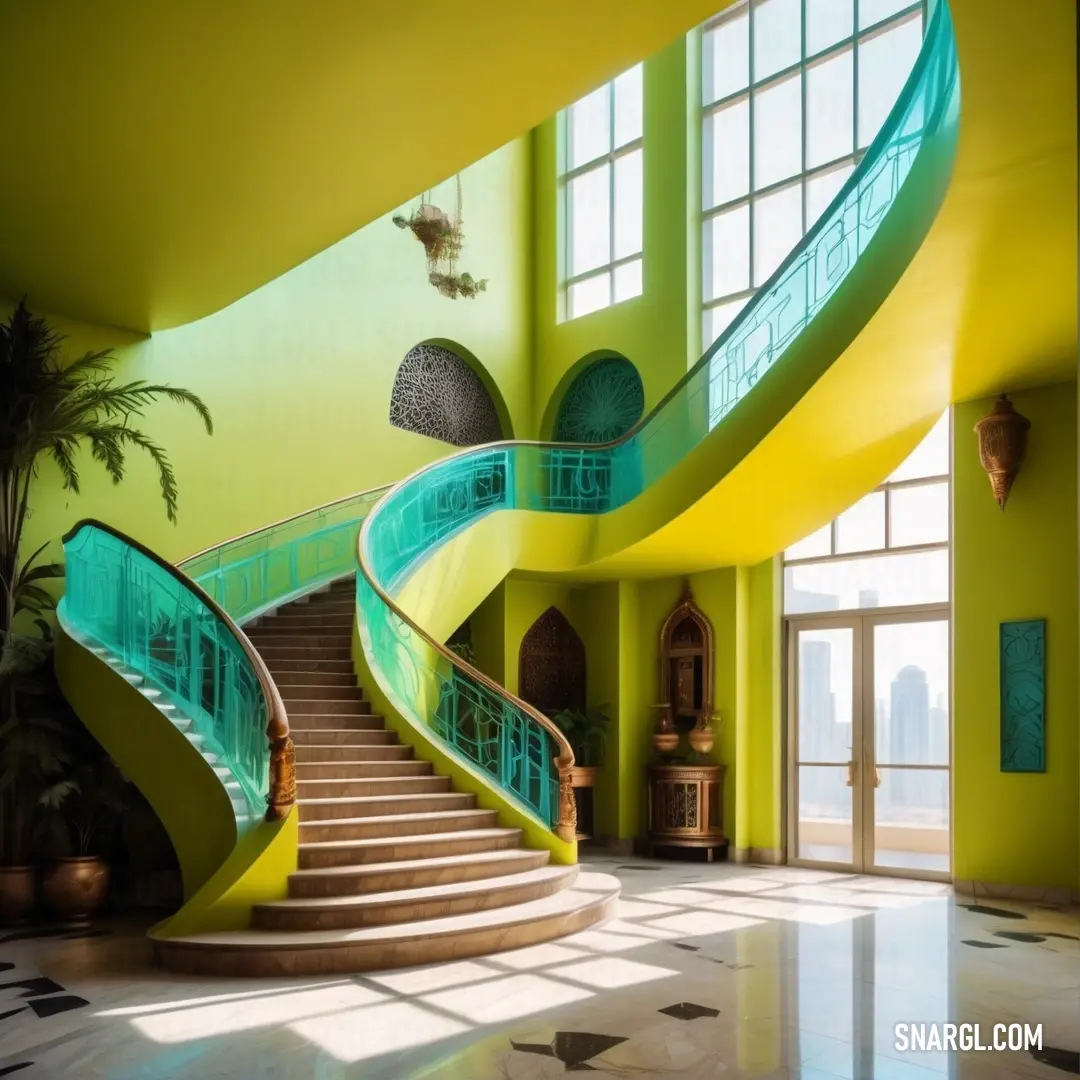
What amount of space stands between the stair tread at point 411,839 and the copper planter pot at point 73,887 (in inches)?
72.5

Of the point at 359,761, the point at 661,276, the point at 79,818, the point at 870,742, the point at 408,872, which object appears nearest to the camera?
the point at 408,872

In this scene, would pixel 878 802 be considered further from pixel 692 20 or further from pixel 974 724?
pixel 692 20

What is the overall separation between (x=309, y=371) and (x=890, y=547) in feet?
20.0

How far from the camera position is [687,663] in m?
11.8

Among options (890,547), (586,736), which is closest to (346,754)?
(586,736)

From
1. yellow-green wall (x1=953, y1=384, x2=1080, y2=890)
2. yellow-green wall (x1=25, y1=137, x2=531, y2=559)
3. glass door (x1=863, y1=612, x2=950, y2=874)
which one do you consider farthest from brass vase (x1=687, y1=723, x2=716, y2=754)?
yellow-green wall (x1=25, y1=137, x2=531, y2=559)

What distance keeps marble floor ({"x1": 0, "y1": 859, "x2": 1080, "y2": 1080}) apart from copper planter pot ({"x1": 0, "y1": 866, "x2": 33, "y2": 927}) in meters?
0.54

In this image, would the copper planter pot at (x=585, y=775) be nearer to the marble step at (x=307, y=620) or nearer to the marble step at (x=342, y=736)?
the marble step at (x=307, y=620)

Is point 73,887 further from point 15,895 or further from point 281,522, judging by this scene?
point 281,522

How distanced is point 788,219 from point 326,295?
4.95m

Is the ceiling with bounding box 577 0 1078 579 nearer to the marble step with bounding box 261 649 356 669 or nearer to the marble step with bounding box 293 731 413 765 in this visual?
the marble step with bounding box 261 649 356 669

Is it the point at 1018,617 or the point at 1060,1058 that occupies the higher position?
the point at 1018,617

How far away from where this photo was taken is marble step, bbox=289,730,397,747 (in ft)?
26.4

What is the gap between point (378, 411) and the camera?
1247 centimetres
